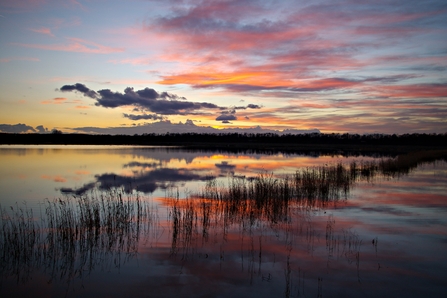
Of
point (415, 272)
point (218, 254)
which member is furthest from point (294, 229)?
point (415, 272)

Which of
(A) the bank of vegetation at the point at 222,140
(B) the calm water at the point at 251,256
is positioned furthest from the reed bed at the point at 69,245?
(A) the bank of vegetation at the point at 222,140

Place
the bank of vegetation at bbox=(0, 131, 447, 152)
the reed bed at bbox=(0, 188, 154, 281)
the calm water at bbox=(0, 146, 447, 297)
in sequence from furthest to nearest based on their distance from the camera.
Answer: the bank of vegetation at bbox=(0, 131, 447, 152) → the reed bed at bbox=(0, 188, 154, 281) → the calm water at bbox=(0, 146, 447, 297)

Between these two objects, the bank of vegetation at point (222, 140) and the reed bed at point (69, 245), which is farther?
the bank of vegetation at point (222, 140)

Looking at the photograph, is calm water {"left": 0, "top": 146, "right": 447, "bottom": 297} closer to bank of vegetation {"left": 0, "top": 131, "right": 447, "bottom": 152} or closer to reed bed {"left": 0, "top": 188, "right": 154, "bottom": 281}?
reed bed {"left": 0, "top": 188, "right": 154, "bottom": 281}

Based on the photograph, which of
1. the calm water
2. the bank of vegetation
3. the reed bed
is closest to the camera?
the calm water

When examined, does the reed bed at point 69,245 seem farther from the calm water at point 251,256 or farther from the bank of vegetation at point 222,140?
the bank of vegetation at point 222,140

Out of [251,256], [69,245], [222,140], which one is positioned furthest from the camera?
[222,140]

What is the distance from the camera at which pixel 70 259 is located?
302 inches

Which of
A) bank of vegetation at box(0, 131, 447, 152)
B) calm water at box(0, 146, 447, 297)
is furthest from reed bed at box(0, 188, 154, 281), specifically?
bank of vegetation at box(0, 131, 447, 152)

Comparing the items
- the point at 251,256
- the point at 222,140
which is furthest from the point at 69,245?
the point at 222,140

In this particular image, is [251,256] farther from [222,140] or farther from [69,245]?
[222,140]

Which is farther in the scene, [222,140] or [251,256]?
[222,140]

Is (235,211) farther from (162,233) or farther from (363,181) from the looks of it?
(363,181)

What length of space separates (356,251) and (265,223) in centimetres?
340
